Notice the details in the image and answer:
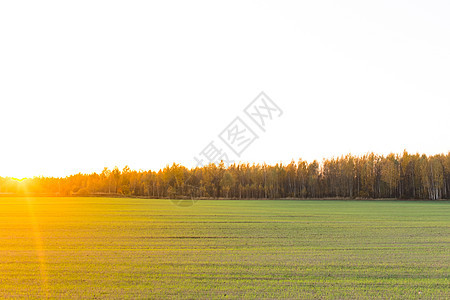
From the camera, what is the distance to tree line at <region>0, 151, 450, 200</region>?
91.7 meters

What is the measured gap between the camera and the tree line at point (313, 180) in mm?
91688

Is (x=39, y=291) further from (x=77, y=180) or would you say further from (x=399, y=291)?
(x=77, y=180)

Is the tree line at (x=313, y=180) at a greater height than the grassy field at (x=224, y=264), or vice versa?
the tree line at (x=313, y=180)

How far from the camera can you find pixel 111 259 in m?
13.4

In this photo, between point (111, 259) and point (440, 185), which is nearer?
point (111, 259)

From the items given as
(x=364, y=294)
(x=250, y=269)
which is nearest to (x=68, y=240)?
(x=250, y=269)

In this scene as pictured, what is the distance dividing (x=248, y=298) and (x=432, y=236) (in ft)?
47.2

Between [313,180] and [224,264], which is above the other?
[313,180]

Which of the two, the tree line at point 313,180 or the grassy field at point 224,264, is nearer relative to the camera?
the grassy field at point 224,264

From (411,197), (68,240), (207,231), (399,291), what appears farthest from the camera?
(411,197)

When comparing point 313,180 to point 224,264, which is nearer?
point 224,264

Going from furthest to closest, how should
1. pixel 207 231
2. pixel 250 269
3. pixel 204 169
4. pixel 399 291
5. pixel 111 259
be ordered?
pixel 204 169 < pixel 207 231 < pixel 111 259 < pixel 250 269 < pixel 399 291

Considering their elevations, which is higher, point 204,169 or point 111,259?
point 204,169

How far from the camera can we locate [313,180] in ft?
339
